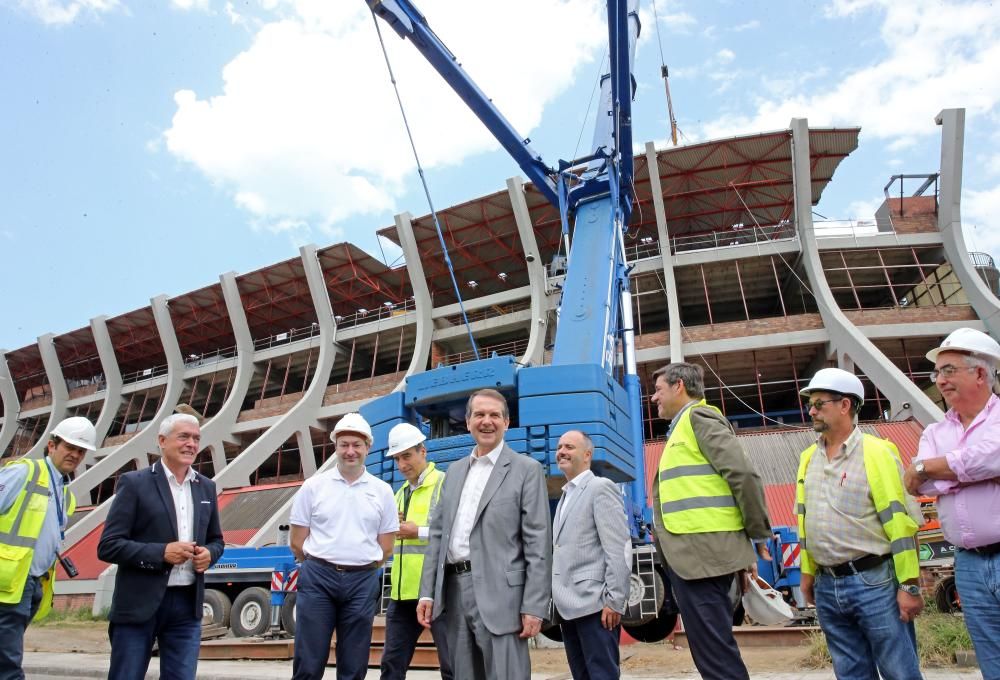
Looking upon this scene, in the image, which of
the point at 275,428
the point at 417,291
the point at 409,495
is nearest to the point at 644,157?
the point at 417,291

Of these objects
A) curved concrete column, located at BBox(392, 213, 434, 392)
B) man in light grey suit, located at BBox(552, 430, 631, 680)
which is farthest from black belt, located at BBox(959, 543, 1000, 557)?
curved concrete column, located at BBox(392, 213, 434, 392)

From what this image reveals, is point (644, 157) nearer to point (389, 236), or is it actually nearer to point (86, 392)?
point (389, 236)

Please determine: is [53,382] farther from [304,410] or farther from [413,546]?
[413,546]

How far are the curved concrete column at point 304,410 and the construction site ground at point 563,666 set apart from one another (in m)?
12.0

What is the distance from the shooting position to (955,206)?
19.5 meters

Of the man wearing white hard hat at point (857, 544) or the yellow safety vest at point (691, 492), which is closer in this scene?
the man wearing white hard hat at point (857, 544)

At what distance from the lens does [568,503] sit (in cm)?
358

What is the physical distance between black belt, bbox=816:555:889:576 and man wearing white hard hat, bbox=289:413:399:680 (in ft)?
7.68

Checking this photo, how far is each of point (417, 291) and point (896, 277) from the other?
1675cm

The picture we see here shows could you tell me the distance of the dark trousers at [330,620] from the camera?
11.3 ft

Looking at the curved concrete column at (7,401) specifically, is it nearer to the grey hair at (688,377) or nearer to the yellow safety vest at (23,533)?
the yellow safety vest at (23,533)

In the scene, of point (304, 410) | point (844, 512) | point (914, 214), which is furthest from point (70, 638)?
point (914, 214)

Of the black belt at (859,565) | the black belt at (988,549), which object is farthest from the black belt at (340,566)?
the black belt at (988,549)

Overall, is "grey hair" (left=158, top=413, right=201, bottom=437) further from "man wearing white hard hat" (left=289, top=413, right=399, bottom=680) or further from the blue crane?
the blue crane
